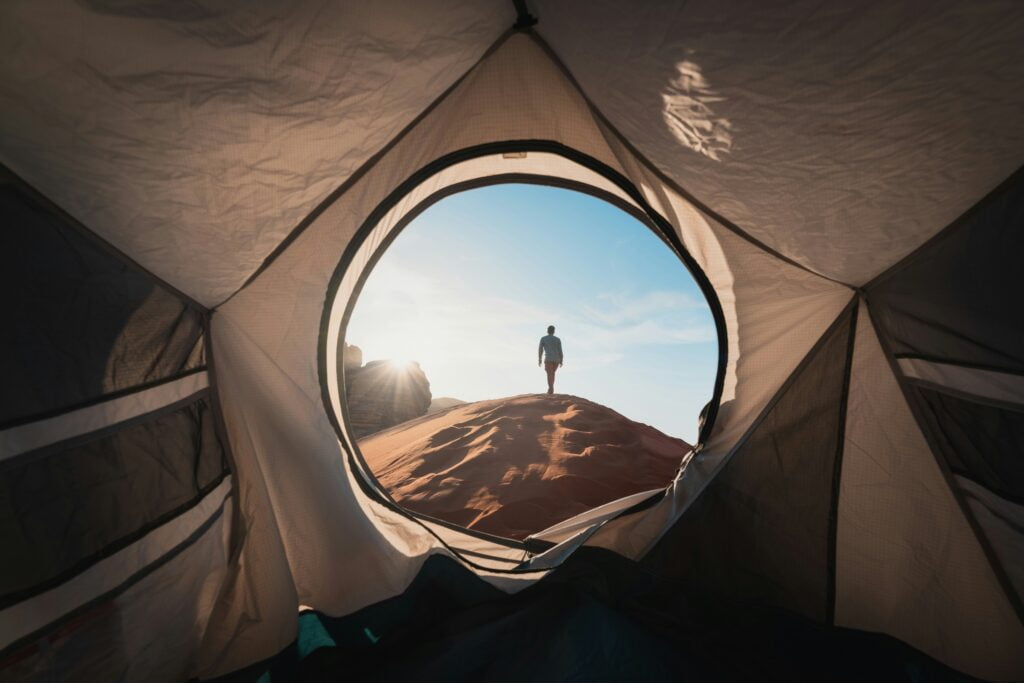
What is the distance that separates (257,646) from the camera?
163 cm

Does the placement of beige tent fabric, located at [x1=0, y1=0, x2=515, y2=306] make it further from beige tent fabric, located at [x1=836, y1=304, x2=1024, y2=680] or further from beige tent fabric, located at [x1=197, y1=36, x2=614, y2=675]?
beige tent fabric, located at [x1=836, y1=304, x2=1024, y2=680]

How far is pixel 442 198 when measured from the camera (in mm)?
2555

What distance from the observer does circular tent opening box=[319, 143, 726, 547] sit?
80.7 inches

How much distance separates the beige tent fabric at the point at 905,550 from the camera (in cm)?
153

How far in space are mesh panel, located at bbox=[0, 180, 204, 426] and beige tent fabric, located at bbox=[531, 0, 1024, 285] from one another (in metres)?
1.65

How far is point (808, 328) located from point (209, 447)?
280 cm

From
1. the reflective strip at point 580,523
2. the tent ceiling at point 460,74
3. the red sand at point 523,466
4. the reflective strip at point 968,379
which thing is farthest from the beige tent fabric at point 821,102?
the red sand at point 523,466

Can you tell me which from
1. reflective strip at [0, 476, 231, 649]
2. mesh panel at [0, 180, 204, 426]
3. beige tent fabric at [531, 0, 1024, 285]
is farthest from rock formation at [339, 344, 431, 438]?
beige tent fabric at [531, 0, 1024, 285]

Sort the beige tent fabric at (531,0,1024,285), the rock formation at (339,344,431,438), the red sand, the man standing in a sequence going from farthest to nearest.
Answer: the rock formation at (339,344,431,438), the man standing, the red sand, the beige tent fabric at (531,0,1024,285)

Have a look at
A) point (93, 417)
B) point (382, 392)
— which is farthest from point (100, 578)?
point (382, 392)

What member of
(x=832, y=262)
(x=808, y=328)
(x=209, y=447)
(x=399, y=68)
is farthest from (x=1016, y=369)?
(x=209, y=447)

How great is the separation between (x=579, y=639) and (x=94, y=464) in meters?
1.72

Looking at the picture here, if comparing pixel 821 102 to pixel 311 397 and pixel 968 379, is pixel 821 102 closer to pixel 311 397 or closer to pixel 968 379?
pixel 968 379

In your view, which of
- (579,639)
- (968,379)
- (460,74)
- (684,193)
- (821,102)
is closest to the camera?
(821,102)
